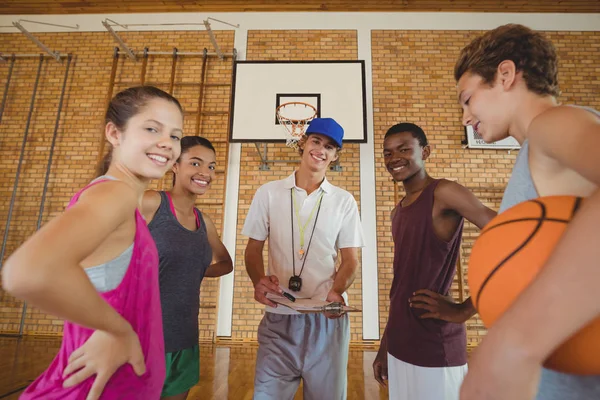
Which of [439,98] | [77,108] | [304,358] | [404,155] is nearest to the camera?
[304,358]

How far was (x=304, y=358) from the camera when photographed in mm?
2006

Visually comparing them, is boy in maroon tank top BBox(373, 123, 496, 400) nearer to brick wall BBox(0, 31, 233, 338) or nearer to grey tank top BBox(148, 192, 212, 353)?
grey tank top BBox(148, 192, 212, 353)

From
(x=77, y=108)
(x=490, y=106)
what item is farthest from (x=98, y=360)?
(x=77, y=108)

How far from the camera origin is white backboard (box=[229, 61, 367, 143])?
529 cm

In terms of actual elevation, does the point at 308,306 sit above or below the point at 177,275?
below

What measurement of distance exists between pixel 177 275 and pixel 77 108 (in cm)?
618

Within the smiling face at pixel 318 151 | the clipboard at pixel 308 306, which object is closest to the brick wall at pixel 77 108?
the smiling face at pixel 318 151

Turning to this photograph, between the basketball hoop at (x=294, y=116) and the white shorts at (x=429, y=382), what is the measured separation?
395 cm

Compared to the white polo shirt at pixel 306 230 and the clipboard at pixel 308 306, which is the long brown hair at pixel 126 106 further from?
the white polo shirt at pixel 306 230

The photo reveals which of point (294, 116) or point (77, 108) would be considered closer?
point (294, 116)

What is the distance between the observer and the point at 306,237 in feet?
7.48

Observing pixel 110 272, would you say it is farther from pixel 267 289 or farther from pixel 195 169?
pixel 195 169

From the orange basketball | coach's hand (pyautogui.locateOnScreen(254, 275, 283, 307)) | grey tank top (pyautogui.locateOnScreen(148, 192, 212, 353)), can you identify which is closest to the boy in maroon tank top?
coach's hand (pyautogui.locateOnScreen(254, 275, 283, 307))

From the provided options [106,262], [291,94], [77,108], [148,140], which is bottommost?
[106,262]
